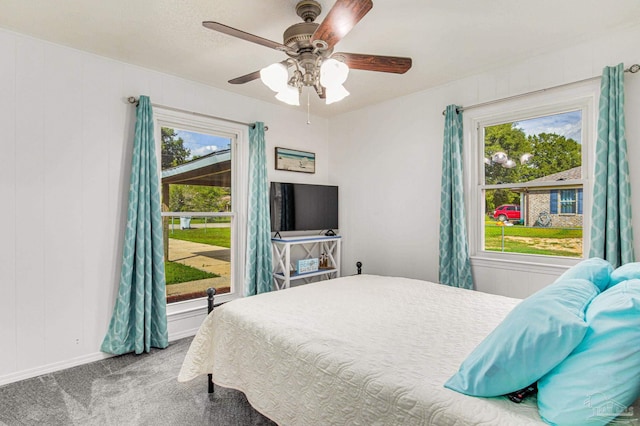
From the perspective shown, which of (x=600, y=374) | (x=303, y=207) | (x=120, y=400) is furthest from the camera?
(x=303, y=207)

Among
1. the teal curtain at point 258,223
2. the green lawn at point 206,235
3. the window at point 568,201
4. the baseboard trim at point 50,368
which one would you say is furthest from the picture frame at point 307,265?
the window at point 568,201

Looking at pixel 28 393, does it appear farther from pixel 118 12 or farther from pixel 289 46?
pixel 289 46

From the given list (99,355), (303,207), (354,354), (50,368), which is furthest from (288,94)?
(50,368)

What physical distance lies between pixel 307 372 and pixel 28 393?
2.17m

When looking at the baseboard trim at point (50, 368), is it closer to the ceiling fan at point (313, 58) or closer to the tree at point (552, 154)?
the ceiling fan at point (313, 58)

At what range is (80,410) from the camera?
2180 mm

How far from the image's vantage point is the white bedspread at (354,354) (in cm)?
121

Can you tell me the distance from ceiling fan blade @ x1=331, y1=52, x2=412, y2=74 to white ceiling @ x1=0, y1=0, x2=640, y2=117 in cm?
35

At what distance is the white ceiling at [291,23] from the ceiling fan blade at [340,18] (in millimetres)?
494

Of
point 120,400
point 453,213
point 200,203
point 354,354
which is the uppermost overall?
point 200,203

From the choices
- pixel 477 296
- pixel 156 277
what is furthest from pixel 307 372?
pixel 156 277

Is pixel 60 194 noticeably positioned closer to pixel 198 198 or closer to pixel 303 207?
pixel 198 198

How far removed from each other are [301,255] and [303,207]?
623 millimetres

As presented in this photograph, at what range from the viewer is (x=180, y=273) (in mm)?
3617
